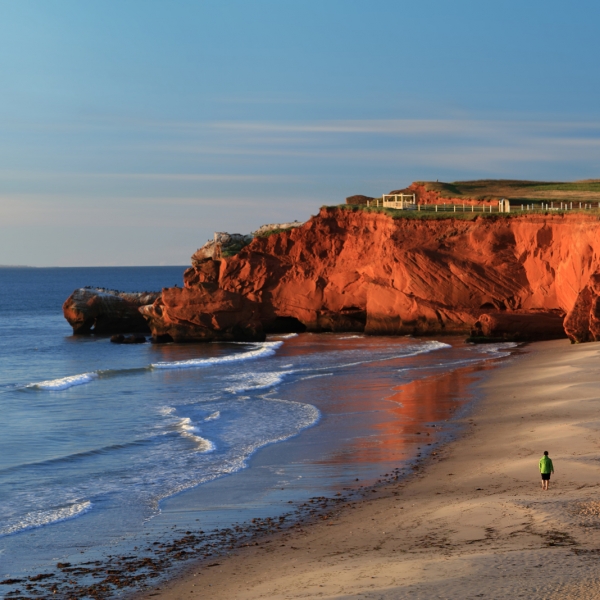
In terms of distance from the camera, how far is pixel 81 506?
64.5ft

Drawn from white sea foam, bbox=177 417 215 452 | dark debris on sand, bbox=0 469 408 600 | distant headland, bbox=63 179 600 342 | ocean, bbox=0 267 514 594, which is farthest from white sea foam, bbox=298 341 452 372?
dark debris on sand, bbox=0 469 408 600

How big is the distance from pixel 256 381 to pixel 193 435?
13.7m

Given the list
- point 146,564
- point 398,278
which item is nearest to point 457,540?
point 146,564

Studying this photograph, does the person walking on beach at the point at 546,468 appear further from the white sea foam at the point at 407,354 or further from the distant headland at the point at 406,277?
the distant headland at the point at 406,277

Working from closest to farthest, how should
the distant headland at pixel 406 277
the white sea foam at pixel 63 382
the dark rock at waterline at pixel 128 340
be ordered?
the white sea foam at pixel 63 382, the distant headland at pixel 406 277, the dark rock at waterline at pixel 128 340

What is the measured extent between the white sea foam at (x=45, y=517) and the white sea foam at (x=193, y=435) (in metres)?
6.55

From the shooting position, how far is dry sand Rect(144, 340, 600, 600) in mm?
12203

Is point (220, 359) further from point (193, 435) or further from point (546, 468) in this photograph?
point (546, 468)

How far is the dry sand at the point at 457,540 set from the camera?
40.0ft

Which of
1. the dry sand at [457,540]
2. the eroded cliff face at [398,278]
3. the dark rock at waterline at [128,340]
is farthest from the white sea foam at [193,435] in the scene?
the dark rock at waterline at [128,340]

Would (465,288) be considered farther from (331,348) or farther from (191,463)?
(191,463)

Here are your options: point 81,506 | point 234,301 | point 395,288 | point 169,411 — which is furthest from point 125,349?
point 81,506

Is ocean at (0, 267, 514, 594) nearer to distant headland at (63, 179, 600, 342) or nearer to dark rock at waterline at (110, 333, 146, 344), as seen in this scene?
distant headland at (63, 179, 600, 342)

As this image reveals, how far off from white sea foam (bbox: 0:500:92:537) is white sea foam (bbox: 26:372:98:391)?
75.0ft
